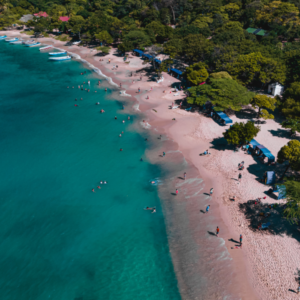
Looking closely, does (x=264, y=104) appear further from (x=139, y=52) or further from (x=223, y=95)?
(x=139, y=52)

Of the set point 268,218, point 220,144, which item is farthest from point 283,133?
point 268,218

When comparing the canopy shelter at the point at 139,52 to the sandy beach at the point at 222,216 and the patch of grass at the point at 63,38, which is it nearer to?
the sandy beach at the point at 222,216

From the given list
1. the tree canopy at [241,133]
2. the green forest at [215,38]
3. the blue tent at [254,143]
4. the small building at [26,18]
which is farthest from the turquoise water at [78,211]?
the small building at [26,18]

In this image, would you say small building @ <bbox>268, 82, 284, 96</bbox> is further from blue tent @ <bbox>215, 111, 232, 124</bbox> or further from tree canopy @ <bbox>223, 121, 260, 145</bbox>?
tree canopy @ <bbox>223, 121, 260, 145</bbox>

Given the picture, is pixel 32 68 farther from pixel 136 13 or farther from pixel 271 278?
pixel 271 278

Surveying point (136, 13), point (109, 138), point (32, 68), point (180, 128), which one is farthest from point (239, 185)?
point (136, 13)
